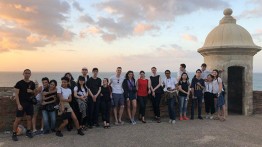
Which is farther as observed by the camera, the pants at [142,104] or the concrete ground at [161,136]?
A: the pants at [142,104]

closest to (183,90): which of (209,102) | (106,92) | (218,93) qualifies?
(209,102)

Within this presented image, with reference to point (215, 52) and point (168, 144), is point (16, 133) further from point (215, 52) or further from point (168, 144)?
point (215, 52)

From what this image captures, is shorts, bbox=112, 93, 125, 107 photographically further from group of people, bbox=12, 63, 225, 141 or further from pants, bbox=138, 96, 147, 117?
pants, bbox=138, 96, 147, 117

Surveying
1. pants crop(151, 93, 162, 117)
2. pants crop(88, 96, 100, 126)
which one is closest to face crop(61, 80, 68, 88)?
pants crop(88, 96, 100, 126)

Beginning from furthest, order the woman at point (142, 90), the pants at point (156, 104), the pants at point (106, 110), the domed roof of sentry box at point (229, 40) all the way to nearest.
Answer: the domed roof of sentry box at point (229, 40), the pants at point (156, 104), the woman at point (142, 90), the pants at point (106, 110)

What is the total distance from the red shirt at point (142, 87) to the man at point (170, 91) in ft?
2.44

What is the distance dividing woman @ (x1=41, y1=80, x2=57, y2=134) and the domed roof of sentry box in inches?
247

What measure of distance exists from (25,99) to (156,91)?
3975 mm

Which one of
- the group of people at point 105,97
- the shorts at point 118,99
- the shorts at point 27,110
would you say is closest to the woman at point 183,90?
the group of people at point 105,97

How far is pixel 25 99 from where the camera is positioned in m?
7.07

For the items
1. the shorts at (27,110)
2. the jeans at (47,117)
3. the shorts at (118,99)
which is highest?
the shorts at (118,99)

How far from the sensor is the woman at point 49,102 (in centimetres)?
746

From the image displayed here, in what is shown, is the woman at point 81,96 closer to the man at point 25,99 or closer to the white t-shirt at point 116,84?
the white t-shirt at point 116,84

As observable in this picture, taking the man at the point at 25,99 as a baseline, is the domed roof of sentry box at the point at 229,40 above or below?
above
